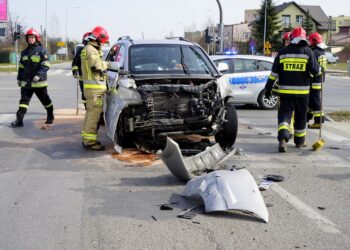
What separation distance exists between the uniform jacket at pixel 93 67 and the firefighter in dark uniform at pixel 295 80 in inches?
114

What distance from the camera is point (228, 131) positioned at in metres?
7.92

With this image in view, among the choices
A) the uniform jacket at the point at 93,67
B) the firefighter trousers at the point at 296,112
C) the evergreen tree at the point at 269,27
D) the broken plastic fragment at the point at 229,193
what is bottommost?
the broken plastic fragment at the point at 229,193

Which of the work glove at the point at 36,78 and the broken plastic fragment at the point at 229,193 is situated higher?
the work glove at the point at 36,78

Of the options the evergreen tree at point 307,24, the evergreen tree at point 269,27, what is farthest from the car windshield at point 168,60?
the evergreen tree at point 307,24

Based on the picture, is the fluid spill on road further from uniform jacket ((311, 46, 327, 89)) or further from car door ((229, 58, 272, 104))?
car door ((229, 58, 272, 104))

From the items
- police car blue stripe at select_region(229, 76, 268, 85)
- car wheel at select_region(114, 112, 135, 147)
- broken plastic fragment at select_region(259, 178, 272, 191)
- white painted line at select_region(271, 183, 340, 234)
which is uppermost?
police car blue stripe at select_region(229, 76, 268, 85)

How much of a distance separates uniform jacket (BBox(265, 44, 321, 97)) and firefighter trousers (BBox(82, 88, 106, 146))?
2.98 meters

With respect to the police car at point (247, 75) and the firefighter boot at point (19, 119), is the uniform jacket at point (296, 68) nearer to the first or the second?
the police car at point (247, 75)

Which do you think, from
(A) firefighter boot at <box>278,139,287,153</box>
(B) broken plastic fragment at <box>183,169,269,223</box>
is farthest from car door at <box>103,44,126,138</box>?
(A) firefighter boot at <box>278,139,287,153</box>

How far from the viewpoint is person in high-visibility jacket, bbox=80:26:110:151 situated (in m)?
7.71

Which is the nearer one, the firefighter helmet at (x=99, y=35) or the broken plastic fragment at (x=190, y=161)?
the broken plastic fragment at (x=190, y=161)

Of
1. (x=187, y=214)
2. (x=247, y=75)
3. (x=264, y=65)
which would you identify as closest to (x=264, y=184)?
(x=187, y=214)

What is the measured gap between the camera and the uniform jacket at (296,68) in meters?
7.95

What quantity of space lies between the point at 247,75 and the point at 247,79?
0.11 meters
